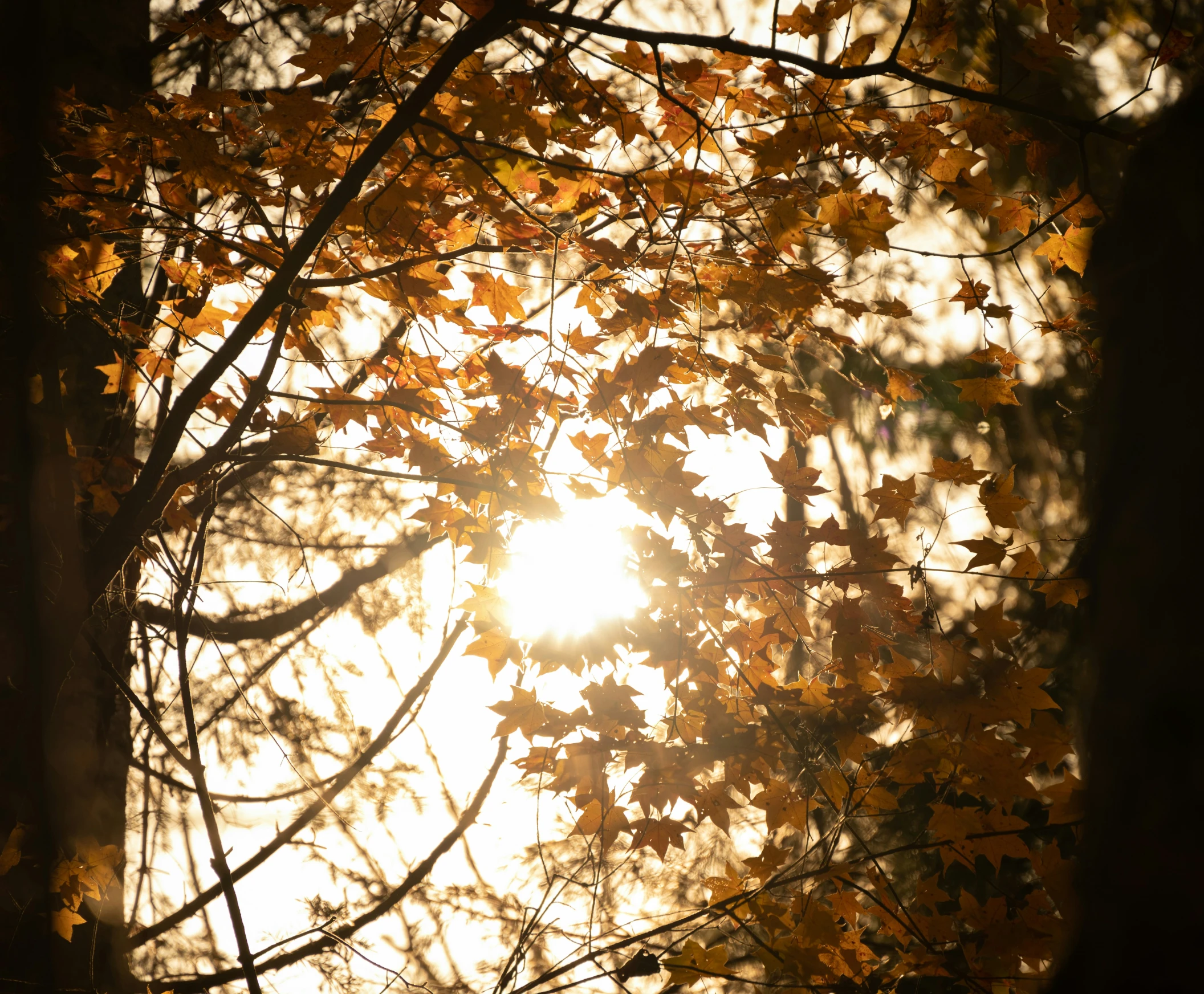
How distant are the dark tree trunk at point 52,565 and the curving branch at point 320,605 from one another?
1.86 feet

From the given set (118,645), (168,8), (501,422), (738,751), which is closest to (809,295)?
(501,422)

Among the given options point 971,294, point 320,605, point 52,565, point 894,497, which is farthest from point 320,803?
point 971,294

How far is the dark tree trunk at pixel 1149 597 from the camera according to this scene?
1.43ft

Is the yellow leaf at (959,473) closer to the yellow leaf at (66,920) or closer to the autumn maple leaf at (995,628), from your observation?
the autumn maple leaf at (995,628)

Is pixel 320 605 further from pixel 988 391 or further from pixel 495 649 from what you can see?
pixel 988 391

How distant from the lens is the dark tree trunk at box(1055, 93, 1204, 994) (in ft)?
1.43

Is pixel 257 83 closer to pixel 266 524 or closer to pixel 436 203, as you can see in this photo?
pixel 436 203

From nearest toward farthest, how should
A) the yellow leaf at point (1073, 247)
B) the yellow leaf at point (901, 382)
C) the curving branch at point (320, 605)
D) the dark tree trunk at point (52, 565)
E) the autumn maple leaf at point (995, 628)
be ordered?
the dark tree trunk at point (52, 565) < the autumn maple leaf at point (995, 628) < the yellow leaf at point (1073, 247) < the yellow leaf at point (901, 382) < the curving branch at point (320, 605)

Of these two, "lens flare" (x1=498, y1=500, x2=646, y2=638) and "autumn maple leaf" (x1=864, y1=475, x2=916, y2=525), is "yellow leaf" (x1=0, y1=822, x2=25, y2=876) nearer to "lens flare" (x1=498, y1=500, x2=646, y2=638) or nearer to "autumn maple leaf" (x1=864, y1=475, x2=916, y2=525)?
"lens flare" (x1=498, y1=500, x2=646, y2=638)

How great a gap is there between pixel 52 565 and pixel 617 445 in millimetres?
1158

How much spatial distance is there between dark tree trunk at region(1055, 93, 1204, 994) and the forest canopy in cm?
16

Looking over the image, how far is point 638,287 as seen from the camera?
1.48 meters

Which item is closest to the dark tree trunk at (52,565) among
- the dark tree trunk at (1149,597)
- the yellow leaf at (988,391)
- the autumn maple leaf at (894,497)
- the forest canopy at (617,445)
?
the forest canopy at (617,445)

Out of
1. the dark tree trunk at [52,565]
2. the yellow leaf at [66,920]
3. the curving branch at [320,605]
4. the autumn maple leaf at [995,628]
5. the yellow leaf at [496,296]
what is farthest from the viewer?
the curving branch at [320,605]
